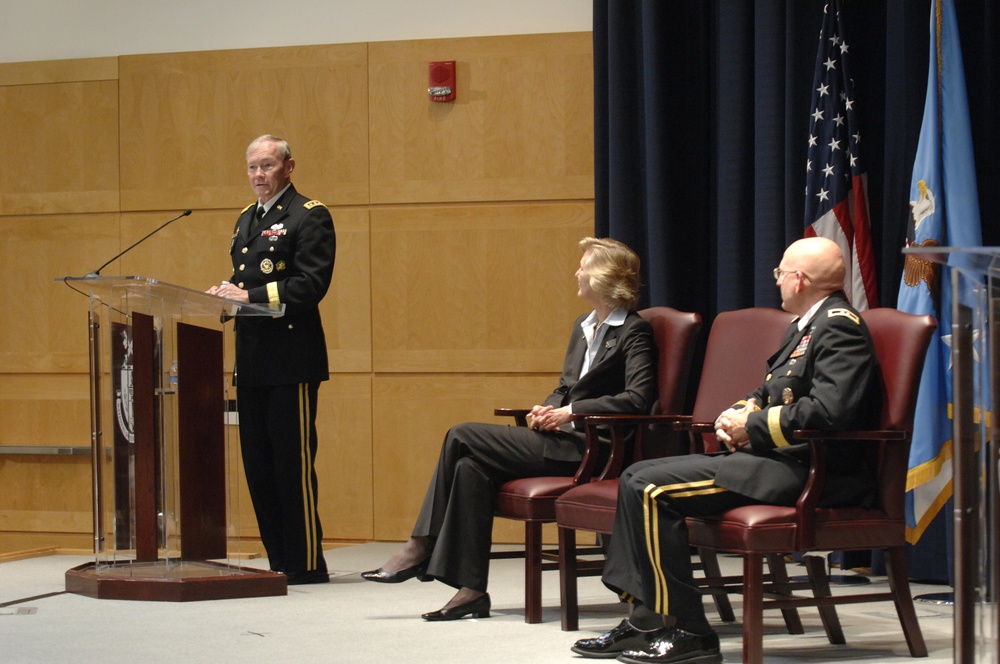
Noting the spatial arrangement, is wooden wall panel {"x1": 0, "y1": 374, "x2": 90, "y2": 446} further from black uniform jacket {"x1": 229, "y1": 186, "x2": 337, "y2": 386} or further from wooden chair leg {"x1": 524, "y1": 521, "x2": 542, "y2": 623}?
wooden chair leg {"x1": 524, "y1": 521, "x2": 542, "y2": 623}

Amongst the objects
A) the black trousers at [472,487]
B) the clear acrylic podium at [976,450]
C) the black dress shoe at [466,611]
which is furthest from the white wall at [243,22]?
the clear acrylic podium at [976,450]

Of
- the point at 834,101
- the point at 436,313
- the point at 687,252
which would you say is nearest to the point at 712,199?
the point at 687,252

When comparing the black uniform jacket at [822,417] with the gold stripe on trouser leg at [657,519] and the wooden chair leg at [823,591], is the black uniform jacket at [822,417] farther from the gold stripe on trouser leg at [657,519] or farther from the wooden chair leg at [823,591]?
the wooden chair leg at [823,591]

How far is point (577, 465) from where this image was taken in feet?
12.8

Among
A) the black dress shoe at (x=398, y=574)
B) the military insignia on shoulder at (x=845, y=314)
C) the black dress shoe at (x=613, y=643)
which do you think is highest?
the military insignia on shoulder at (x=845, y=314)

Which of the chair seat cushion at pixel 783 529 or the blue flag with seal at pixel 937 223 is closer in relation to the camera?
the chair seat cushion at pixel 783 529

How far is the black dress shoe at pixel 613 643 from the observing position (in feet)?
10.2

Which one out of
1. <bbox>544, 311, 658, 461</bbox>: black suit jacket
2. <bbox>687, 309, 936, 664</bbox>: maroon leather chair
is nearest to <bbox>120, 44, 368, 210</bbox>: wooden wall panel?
<bbox>544, 311, 658, 461</bbox>: black suit jacket

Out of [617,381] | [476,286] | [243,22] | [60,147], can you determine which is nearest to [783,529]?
[617,381]

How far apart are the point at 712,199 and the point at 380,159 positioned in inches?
61.0

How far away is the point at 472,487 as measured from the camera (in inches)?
148

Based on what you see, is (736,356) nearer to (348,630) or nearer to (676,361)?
(676,361)

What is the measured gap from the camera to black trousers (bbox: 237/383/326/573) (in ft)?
14.6

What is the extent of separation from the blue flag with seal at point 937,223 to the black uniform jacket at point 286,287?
2.04 m
